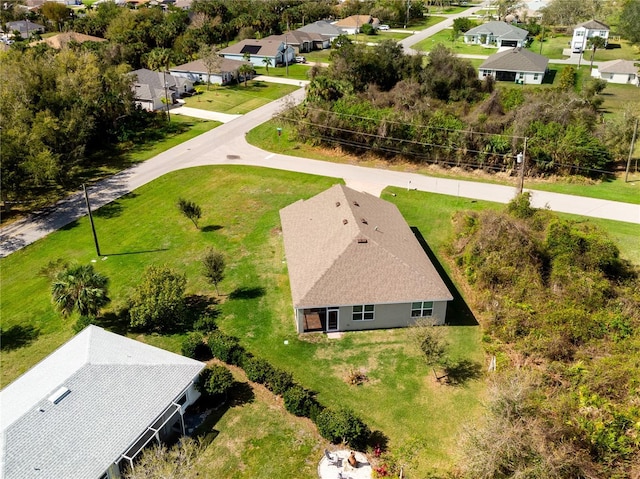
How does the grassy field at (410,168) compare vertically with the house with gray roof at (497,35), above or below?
below

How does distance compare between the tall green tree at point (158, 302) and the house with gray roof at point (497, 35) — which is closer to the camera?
the tall green tree at point (158, 302)

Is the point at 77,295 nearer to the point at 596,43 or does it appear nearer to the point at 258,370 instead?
the point at 258,370

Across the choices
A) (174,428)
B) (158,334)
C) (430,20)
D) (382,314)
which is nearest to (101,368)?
(174,428)

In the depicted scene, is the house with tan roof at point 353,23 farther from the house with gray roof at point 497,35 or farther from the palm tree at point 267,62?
the palm tree at point 267,62

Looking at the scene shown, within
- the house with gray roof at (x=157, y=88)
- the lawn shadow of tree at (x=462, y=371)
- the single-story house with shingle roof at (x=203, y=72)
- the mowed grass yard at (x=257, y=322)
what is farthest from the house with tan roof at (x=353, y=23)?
the lawn shadow of tree at (x=462, y=371)

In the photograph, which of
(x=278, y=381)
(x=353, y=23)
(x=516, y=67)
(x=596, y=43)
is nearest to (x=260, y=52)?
(x=353, y=23)

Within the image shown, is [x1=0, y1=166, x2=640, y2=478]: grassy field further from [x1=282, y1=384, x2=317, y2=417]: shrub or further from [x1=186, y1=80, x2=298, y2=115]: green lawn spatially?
[x1=186, y1=80, x2=298, y2=115]: green lawn
